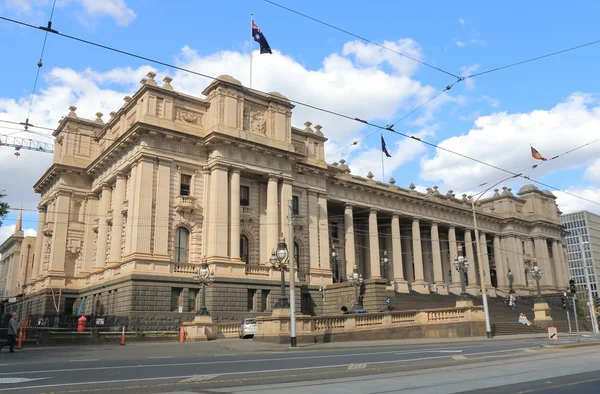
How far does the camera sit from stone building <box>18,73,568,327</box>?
3862 centimetres

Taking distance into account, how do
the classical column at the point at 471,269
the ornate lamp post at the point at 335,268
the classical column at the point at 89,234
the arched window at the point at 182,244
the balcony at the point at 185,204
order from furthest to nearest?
the classical column at the point at 471,269 < the ornate lamp post at the point at 335,268 < the classical column at the point at 89,234 < the arched window at the point at 182,244 < the balcony at the point at 185,204

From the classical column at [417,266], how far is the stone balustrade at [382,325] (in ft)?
86.4

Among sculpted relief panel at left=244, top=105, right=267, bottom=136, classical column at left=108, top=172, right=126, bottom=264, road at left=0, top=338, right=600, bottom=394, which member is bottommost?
road at left=0, top=338, right=600, bottom=394

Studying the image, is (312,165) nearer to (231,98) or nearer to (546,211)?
(231,98)

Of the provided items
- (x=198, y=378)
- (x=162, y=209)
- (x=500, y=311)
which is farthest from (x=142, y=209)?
(x=500, y=311)

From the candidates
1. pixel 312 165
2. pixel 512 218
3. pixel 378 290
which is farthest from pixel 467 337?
pixel 512 218

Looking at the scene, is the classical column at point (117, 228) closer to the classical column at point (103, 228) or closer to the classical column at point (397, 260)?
the classical column at point (103, 228)

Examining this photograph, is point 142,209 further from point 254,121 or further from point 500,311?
point 500,311

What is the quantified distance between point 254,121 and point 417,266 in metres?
27.5

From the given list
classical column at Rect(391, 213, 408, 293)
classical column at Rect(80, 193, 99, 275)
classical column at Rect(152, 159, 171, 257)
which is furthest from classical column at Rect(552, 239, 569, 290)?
classical column at Rect(80, 193, 99, 275)

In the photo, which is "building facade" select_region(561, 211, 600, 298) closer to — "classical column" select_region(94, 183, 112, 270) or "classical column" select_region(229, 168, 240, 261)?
"classical column" select_region(229, 168, 240, 261)

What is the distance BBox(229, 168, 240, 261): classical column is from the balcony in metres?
2.99

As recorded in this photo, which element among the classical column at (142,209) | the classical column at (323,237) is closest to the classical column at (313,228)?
the classical column at (323,237)

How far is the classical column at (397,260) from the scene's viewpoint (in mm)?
56750
